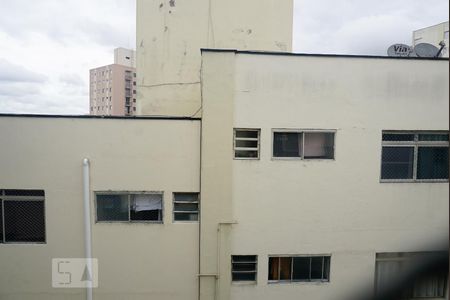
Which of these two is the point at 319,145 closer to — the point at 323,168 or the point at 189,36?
the point at 323,168

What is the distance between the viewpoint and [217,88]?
257 inches

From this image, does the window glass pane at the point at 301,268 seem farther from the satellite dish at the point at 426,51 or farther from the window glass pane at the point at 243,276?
the satellite dish at the point at 426,51

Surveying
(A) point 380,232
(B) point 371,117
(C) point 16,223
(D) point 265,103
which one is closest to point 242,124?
(D) point 265,103

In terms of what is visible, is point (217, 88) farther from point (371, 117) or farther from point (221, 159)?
point (371, 117)

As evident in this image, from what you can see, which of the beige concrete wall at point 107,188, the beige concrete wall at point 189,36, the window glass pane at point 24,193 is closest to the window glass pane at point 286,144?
the beige concrete wall at point 107,188

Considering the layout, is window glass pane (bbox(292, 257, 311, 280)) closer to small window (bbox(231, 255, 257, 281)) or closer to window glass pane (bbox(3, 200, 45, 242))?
small window (bbox(231, 255, 257, 281))

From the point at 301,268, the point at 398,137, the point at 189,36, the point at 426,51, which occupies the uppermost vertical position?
the point at 189,36

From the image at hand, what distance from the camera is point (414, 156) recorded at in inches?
273

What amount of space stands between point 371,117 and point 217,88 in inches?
136

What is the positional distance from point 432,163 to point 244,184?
435cm

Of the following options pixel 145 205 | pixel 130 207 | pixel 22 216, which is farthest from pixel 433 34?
pixel 22 216

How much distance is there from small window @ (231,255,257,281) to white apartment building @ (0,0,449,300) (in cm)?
3

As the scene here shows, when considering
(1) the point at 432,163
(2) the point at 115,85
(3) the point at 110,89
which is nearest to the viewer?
(1) the point at 432,163

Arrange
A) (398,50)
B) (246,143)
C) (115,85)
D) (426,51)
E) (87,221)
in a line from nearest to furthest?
1. (87,221)
2. (246,143)
3. (426,51)
4. (398,50)
5. (115,85)
